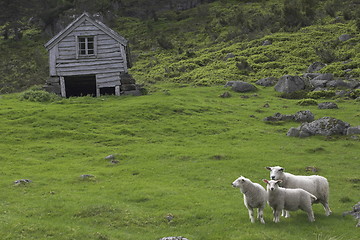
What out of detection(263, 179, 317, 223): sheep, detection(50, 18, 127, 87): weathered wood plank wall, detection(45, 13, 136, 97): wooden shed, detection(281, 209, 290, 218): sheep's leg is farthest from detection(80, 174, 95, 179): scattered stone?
detection(50, 18, 127, 87): weathered wood plank wall

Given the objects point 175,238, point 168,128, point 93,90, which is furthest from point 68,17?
point 175,238

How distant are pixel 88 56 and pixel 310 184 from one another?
29.5 metres

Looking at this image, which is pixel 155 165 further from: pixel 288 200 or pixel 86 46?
pixel 86 46

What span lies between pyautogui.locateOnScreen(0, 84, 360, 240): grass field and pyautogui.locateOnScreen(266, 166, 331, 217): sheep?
505 mm

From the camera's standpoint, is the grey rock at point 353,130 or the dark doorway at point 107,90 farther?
the dark doorway at point 107,90

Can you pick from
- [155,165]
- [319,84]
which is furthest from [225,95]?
[155,165]

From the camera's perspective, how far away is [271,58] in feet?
179

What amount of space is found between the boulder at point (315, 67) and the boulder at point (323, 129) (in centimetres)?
2138

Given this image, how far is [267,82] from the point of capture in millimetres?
46031

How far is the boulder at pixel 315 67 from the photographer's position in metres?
47.4

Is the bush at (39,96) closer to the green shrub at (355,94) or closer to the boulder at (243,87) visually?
the boulder at (243,87)

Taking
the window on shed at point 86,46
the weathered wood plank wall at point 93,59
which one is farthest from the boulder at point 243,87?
the window on shed at point 86,46

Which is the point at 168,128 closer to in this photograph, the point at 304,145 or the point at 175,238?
the point at 304,145

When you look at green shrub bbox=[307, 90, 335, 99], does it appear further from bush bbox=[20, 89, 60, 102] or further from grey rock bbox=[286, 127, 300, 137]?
bush bbox=[20, 89, 60, 102]
